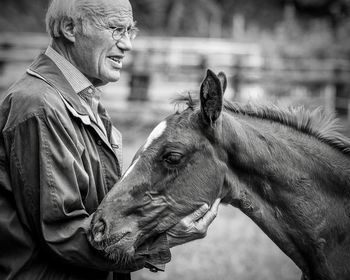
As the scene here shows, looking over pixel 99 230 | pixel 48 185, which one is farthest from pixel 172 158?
pixel 48 185

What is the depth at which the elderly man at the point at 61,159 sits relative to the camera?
2637 mm

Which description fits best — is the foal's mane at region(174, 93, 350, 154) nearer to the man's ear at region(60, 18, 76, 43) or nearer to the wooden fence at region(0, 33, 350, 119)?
the man's ear at region(60, 18, 76, 43)

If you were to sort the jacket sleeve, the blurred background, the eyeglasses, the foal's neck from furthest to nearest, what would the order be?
the blurred background, the eyeglasses, the foal's neck, the jacket sleeve

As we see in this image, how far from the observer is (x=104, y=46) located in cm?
313

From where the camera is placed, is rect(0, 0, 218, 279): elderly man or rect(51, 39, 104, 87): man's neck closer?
rect(0, 0, 218, 279): elderly man

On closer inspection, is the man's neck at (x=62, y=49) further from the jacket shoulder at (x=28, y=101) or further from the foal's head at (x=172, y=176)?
the foal's head at (x=172, y=176)

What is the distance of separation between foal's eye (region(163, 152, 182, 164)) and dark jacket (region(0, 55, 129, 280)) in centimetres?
48

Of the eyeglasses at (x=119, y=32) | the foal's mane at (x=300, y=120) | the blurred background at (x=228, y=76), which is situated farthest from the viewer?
the blurred background at (x=228, y=76)

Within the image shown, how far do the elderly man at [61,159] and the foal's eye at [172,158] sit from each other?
13.6 inches

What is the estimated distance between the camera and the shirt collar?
3.08 m

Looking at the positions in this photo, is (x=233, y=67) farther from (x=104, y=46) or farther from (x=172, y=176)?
(x=172, y=176)

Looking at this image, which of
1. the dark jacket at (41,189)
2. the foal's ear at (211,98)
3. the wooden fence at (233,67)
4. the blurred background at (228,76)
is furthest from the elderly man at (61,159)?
the wooden fence at (233,67)

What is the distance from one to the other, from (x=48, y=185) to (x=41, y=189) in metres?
0.04

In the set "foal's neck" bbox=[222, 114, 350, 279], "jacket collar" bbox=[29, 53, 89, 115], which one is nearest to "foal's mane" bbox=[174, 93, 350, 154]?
"foal's neck" bbox=[222, 114, 350, 279]
